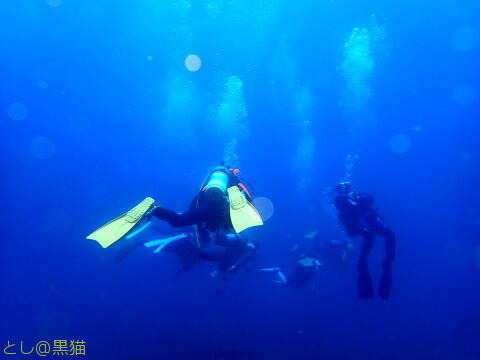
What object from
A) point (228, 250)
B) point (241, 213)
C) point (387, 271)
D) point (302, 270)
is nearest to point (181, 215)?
point (241, 213)

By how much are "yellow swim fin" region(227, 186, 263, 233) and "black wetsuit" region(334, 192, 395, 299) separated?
13.0ft

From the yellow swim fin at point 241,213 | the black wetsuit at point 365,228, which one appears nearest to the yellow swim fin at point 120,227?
the yellow swim fin at point 241,213

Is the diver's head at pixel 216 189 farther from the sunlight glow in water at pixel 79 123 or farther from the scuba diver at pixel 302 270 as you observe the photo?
the sunlight glow in water at pixel 79 123

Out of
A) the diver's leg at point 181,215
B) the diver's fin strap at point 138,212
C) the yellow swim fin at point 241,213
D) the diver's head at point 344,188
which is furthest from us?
the diver's head at point 344,188

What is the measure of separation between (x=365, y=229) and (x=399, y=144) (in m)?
68.8

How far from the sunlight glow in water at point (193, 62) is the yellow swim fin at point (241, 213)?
4480cm

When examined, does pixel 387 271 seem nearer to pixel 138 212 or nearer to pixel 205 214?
pixel 205 214

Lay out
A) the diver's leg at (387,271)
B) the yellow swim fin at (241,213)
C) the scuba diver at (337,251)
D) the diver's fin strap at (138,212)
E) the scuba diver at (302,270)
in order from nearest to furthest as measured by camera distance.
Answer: the yellow swim fin at (241,213)
the diver's fin strap at (138,212)
the diver's leg at (387,271)
the scuba diver at (302,270)
the scuba diver at (337,251)

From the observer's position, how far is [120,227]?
3.63 metres

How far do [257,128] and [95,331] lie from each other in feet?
139

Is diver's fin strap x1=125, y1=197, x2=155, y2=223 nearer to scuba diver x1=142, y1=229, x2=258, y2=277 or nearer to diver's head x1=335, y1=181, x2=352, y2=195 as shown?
scuba diver x1=142, y1=229, x2=258, y2=277

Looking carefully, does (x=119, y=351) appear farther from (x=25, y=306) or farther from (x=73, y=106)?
(x=73, y=106)

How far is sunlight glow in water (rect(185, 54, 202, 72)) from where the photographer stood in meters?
45.0

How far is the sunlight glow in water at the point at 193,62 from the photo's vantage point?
45.0 m
